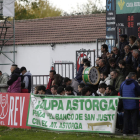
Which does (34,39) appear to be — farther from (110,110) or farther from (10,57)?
(110,110)

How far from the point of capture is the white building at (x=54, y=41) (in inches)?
1137

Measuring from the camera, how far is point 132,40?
44.6ft

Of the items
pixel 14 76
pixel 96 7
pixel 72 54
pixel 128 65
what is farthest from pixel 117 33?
pixel 96 7

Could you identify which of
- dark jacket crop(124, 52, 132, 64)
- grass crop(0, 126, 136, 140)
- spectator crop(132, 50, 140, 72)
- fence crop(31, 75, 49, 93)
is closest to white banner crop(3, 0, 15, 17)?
fence crop(31, 75, 49, 93)

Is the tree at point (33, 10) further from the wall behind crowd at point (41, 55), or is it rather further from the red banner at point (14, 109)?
the red banner at point (14, 109)

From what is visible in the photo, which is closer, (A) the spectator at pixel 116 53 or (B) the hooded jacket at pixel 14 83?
(B) the hooded jacket at pixel 14 83

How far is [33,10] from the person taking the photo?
50406 mm

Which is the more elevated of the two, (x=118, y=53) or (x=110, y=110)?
(x=118, y=53)

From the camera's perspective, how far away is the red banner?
11430mm

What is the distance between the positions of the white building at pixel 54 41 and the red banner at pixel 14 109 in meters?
16.7

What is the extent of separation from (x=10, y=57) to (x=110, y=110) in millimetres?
21693

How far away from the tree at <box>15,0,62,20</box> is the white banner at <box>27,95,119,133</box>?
3273cm

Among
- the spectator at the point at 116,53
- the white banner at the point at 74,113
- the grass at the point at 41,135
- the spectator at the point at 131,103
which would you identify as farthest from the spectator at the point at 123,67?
the grass at the point at 41,135

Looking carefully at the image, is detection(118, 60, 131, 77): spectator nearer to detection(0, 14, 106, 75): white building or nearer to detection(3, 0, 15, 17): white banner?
detection(0, 14, 106, 75): white building
